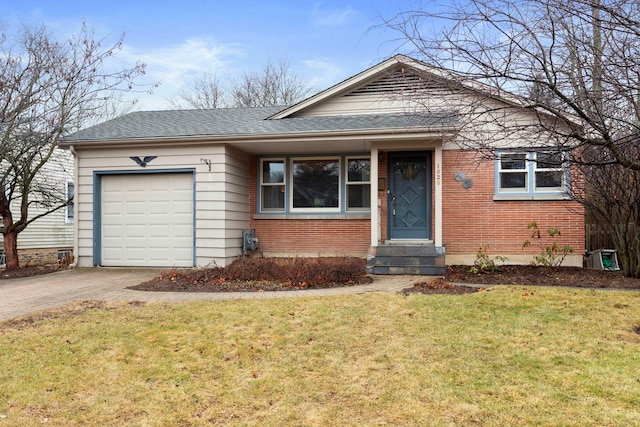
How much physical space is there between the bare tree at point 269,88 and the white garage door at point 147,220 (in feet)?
67.6

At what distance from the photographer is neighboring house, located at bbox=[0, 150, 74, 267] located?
17.0m

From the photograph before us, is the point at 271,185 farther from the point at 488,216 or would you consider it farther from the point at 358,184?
the point at 488,216

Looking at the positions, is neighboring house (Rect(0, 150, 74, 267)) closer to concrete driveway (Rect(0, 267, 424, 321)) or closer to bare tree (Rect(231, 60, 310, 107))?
concrete driveway (Rect(0, 267, 424, 321))

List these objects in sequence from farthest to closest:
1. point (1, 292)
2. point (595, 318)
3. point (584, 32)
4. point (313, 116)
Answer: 1. point (313, 116)
2. point (1, 292)
3. point (595, 318)
4. point (584, 32)

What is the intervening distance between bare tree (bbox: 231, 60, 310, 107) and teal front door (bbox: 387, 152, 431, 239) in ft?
68.4

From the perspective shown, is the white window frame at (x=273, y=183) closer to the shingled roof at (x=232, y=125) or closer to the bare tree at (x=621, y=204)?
the shingled roof at (x=232, y=125)

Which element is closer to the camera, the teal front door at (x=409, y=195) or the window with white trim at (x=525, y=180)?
the window with white trim at (x=525, y=180)

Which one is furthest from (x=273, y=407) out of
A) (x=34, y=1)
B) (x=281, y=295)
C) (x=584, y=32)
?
(x=34, y=1)

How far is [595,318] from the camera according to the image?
5.66 meters

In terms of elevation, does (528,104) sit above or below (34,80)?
below

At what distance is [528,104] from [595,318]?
2717 mm

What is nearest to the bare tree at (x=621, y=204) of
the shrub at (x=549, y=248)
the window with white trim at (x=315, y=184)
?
the shrub at (x=549, y=248)

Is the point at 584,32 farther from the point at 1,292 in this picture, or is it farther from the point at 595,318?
the point at 1,292

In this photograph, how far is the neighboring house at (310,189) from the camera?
10867mm
